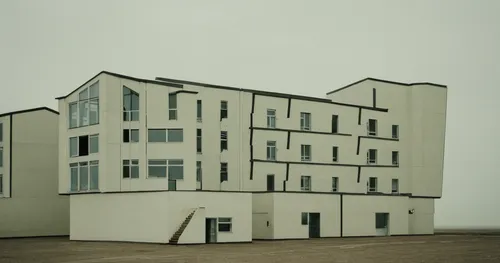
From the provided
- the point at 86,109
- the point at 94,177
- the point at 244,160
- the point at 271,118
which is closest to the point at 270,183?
the point at 244,160

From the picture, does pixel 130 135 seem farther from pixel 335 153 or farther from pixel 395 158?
pixel 395 158

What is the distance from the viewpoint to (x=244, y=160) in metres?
64.8

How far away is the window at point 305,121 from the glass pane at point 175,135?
56.9ft

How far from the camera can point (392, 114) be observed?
74.9 m

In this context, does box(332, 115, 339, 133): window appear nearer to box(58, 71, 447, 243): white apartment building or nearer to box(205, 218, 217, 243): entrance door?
box(58, 71, 447, 243): white apartment building

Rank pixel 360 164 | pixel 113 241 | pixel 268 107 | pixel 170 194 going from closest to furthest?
pixel 170 194 < pixel 113 241 < pixel 268 107 < pixel 360 164

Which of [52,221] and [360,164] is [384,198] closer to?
[360,164]

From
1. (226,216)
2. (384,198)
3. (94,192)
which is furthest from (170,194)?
(384,198)

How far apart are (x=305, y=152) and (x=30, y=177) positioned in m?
26.4

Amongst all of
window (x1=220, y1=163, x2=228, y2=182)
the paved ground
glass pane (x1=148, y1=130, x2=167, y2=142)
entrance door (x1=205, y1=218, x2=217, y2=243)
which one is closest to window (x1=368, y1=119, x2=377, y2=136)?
window (x1=220, y1=163, x2=228, y2=182)

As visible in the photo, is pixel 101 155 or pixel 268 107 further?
pixel 268 107

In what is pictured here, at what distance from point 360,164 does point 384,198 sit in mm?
5393

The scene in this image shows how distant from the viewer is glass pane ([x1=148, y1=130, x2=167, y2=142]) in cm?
5553

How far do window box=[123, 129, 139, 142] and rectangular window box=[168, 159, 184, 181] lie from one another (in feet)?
11.5
